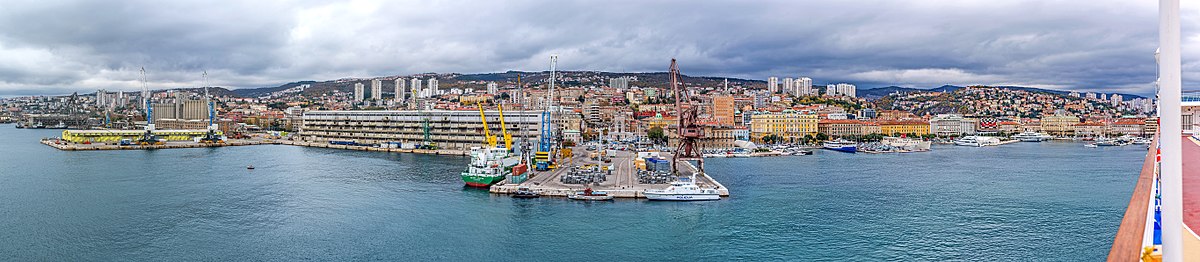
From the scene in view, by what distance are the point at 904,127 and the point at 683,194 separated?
123 ft

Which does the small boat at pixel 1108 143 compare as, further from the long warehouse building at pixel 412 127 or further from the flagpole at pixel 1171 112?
the flagpole at pixel 1171 112

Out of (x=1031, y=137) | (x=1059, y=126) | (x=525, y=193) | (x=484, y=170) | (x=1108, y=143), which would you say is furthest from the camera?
(x=1059, y=126)

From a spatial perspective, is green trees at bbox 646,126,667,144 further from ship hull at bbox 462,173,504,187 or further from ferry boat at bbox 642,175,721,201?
ferry boat at bbox 642,175,721,201

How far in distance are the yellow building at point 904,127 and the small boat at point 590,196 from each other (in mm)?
35757

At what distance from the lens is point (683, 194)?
523 inches

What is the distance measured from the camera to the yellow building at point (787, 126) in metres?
40.0

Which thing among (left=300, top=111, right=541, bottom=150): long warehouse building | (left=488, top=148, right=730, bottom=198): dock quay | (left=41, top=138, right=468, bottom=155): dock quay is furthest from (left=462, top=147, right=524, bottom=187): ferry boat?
(left=41, top=138, right=468, bottom=155): dock quay

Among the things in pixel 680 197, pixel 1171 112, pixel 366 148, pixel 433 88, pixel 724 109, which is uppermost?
pixel 433 88

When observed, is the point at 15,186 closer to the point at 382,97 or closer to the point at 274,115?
the point at 274,115

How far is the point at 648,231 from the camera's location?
10.4m

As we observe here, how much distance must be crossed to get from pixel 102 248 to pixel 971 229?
11.9 m

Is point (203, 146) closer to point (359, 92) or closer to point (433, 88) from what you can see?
point (433, 88)

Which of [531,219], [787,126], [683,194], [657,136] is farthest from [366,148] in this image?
[787,126]

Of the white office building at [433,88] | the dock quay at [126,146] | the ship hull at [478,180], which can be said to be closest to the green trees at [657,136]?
the dock quay at [126,146]
